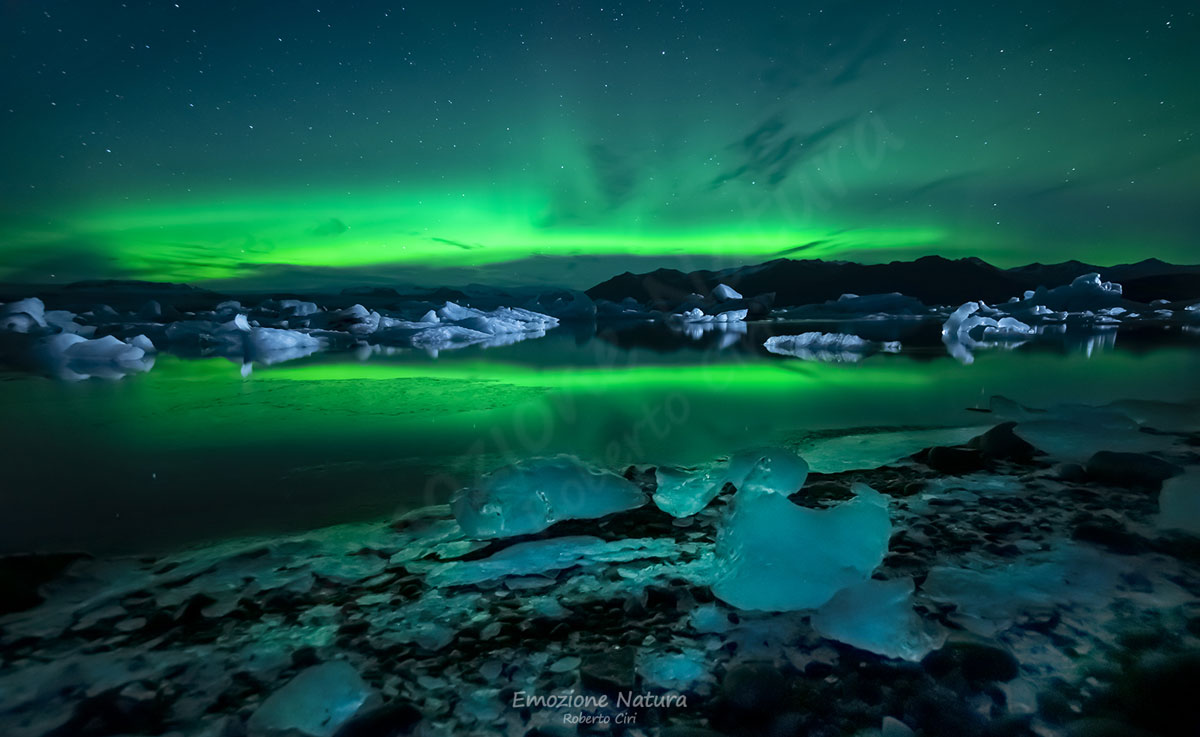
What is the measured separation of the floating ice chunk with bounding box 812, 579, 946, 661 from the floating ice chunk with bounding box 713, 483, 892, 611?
6 cm

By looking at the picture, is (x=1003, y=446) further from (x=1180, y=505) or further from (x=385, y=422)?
(x=385, y=422)

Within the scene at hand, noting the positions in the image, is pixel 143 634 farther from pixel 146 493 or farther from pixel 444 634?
pixel 146 493

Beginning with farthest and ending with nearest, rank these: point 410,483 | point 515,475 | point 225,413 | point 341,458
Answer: point 225,413, point 341,458, point 410,483, point 515,475

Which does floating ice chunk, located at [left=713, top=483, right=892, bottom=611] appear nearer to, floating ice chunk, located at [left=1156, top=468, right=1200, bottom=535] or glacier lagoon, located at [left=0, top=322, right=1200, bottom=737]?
glacier lagoon, located at [left=0, top=322, right=1200, bottom=737]

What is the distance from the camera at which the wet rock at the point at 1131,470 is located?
3.00 m

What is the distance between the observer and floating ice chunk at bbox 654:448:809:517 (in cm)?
256

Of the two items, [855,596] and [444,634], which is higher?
[855,596]

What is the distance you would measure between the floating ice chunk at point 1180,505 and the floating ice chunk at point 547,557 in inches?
90.3

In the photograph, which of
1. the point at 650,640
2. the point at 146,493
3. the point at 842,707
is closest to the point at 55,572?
the point at 146,493

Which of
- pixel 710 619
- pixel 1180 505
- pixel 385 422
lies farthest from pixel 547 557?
pixel 385 422

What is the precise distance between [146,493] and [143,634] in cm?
176

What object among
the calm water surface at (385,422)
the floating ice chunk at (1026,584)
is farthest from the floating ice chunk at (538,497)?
the floating ice chunk at (1026,584)

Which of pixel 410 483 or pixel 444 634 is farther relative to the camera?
pixel 410 483

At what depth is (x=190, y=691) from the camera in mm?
1565
